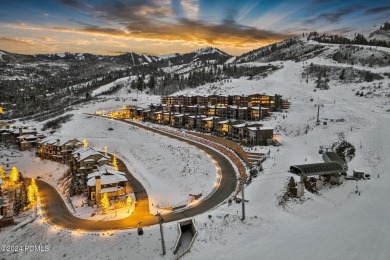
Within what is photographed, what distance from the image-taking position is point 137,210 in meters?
39.6

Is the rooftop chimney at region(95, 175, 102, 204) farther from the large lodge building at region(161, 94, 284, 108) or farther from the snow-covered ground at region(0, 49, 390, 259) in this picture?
the large lodge building at region(161, 94, 284, 108)

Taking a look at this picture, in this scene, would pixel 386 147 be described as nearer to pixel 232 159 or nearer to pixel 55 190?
pixel 232 159

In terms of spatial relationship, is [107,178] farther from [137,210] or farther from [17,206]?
[17,206]

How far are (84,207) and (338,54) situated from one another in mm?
145548

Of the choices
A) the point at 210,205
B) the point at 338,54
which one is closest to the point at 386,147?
the point at 210,205

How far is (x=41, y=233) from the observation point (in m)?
36.6

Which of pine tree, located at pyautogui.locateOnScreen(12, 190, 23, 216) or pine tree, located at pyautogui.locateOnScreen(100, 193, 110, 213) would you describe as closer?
pine tree, located at pyautogui.locateOnScreen(100, 193, 110, 213)

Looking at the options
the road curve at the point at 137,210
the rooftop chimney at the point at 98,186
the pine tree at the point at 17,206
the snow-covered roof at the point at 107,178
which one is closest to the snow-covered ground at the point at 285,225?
the road curve at the point at 137,210

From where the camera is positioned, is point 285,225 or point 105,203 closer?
point 285,225

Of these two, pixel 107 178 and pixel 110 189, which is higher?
pixel 107 178

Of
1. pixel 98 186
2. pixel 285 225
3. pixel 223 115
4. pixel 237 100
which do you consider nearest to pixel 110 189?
pixel 98 186

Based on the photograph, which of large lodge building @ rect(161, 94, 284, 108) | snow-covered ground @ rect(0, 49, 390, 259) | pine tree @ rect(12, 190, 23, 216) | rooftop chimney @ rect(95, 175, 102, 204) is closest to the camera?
snow-covered ground @ rect(0, 49, 390, 259)

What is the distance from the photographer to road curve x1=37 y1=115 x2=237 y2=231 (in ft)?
116

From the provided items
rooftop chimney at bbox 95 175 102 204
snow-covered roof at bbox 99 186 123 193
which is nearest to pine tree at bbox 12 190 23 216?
rooftop chimney at bbox 95 175 102 204
